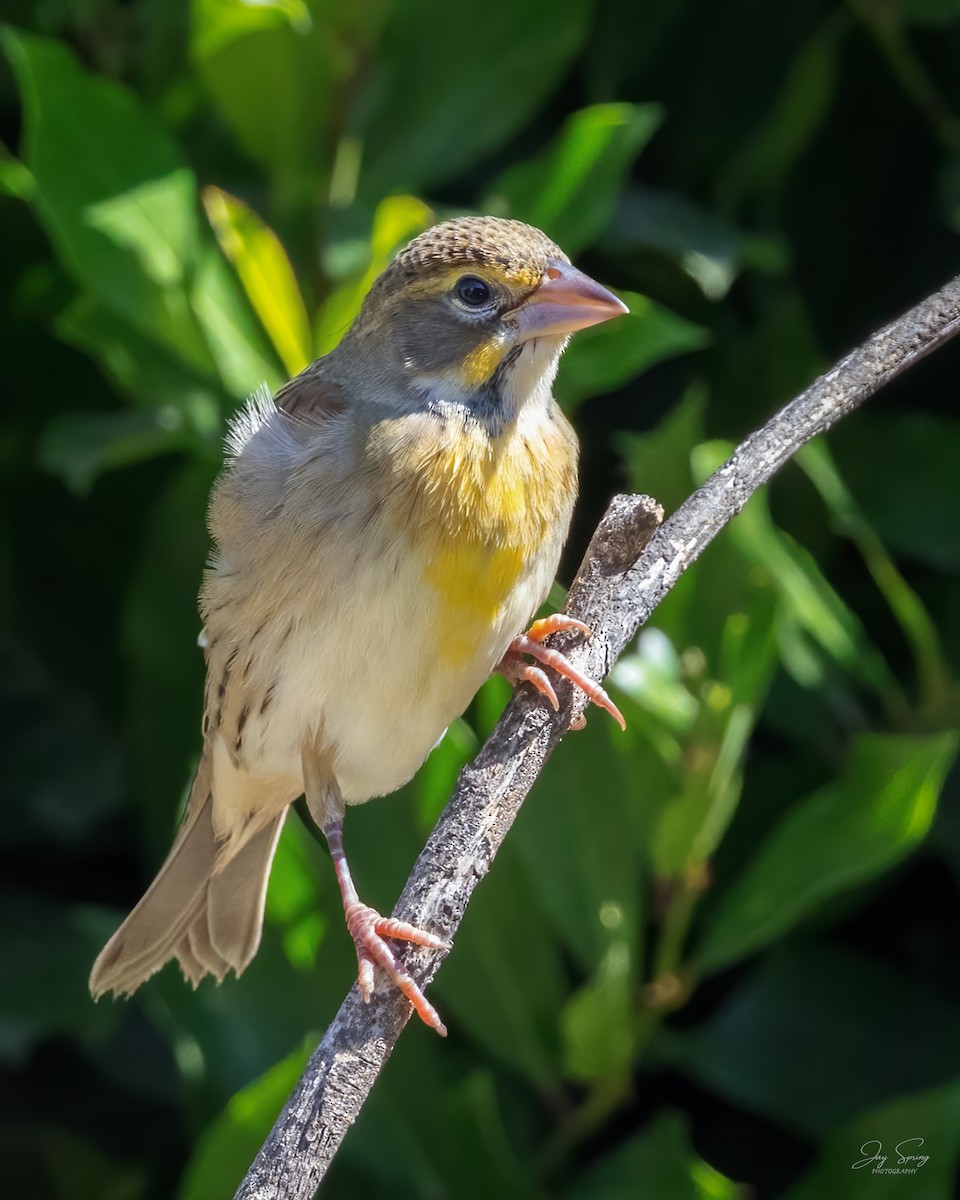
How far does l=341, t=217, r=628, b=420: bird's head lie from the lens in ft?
7.77

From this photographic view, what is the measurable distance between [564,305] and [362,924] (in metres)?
0.87

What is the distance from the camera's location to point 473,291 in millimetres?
2422

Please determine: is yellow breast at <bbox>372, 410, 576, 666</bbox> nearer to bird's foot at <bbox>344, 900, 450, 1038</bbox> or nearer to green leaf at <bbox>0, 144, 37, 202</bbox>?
bird's foot at <bbox>344, 900, 450, 1038</bbox>

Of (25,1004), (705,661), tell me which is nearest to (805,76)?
(705,661)

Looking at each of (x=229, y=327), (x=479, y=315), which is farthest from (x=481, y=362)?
(x=229, y=327)

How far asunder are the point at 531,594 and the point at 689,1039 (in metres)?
0.75

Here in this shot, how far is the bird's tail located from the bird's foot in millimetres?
370

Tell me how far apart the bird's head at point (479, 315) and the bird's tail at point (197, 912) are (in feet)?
2.46

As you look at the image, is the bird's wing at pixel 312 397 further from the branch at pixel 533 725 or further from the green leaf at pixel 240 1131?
the green leaf at pixel 240 1131

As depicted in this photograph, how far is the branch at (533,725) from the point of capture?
1630mm

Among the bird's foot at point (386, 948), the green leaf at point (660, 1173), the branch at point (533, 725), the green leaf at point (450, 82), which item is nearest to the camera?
the branch at point (533, 725)

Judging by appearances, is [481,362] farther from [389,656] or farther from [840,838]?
[840,838]

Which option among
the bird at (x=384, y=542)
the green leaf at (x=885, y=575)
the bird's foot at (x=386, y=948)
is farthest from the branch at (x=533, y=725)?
the green leaf at (x=885, y=575)

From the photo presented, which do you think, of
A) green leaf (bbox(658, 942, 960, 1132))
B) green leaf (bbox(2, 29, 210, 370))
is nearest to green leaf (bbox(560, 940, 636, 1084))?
green leaf (bbox(658, 942, 960, 1132))
